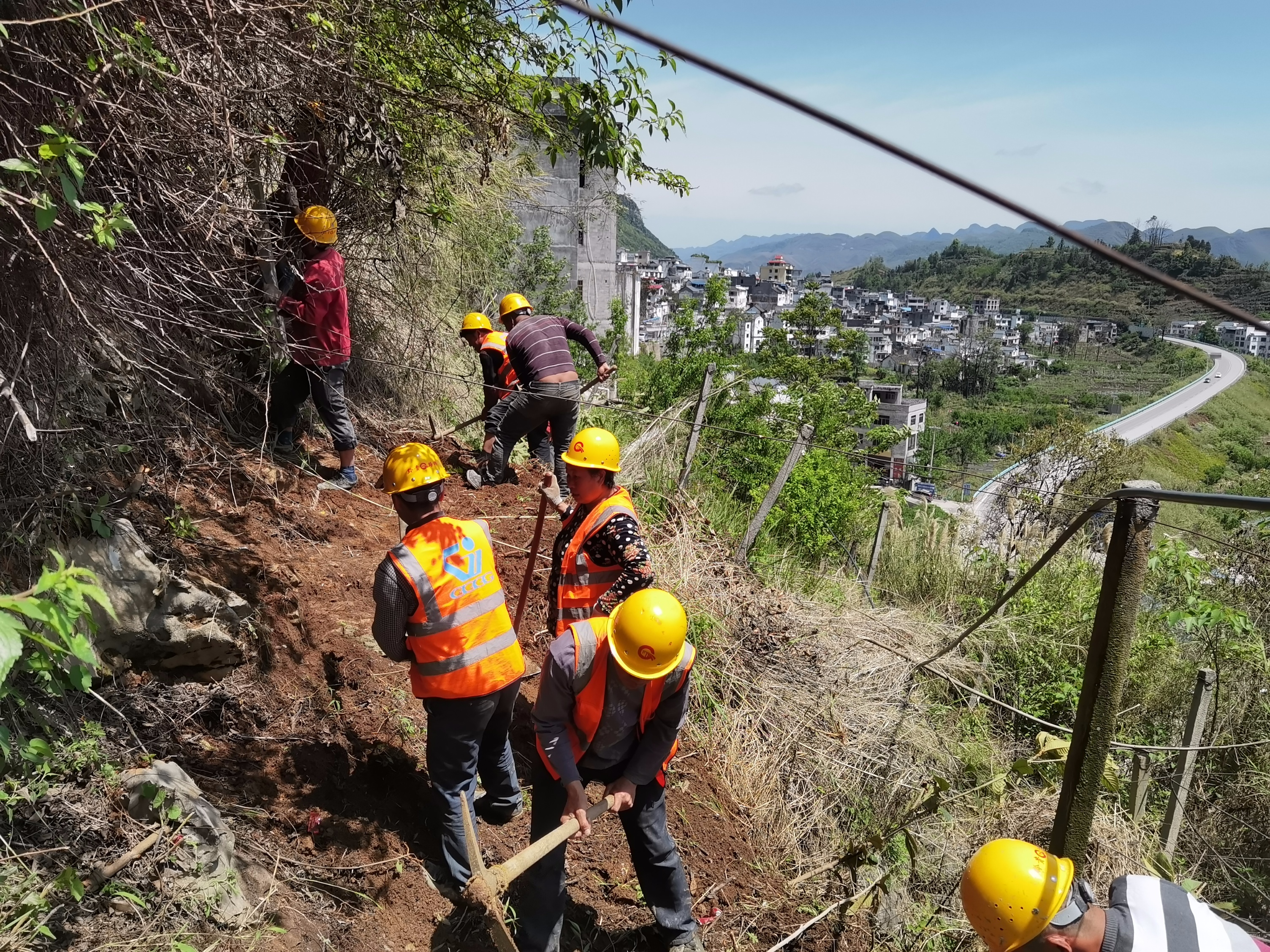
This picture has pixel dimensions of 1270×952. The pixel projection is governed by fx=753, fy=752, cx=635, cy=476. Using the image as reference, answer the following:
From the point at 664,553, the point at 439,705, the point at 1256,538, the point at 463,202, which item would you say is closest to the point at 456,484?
the point at 664,553

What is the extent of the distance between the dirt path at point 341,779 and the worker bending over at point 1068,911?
1.52 m

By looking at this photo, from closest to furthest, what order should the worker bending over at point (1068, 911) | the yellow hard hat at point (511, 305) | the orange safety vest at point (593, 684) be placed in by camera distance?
the worker bending over at point (1068, 911) < the orange safety vest at point (593, 684) < the yellow hard hat at point (511, 305)

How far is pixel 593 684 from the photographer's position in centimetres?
256

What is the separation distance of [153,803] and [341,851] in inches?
29.9

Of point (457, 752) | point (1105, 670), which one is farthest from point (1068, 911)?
point (457, 752)

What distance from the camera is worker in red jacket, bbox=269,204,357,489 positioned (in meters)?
4.50

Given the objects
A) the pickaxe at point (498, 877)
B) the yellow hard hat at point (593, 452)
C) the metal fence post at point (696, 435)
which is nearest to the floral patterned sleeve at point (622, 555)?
the yellow hard hat at point (593, 452)

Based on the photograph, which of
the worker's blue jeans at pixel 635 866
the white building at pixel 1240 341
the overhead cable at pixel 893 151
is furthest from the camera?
the white building at pixel 1240 341

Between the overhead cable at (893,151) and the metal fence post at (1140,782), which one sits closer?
the overhead cable at (893,151)

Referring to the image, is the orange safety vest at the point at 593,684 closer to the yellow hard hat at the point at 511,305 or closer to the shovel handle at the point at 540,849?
the shovel handle at the point at 540,849

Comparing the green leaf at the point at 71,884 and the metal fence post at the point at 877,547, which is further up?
the green leaf at the point at 71,884

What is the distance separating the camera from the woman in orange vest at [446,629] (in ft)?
9.09

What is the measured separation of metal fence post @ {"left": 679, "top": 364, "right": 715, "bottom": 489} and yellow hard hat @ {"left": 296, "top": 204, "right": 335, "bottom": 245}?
3.00 m

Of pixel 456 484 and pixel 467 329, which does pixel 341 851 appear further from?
pixel 467 329
